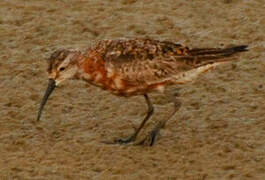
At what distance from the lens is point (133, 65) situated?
8727 mm

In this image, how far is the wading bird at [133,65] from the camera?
8.69 meters

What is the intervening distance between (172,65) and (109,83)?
830mm

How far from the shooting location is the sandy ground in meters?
8.51

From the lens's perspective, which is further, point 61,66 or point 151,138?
point 151,138

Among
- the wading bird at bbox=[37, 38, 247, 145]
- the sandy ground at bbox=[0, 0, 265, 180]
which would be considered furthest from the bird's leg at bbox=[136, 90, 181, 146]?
the sandy ground at bbox=[0, 0, 265, 180]

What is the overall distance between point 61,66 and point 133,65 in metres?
0.86

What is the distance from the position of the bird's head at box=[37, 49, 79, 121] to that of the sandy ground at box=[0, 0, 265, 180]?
84cm

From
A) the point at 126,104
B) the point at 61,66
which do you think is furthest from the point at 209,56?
the point at 61,66

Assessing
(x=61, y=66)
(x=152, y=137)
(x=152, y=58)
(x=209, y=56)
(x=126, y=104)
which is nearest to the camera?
(x=61, y=66)

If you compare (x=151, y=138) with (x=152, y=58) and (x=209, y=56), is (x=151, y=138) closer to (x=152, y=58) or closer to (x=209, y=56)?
(x=152, y=58)

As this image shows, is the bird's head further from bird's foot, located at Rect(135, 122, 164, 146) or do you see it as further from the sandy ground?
bird's foot, located at Rect(135, 122, 164, 146)

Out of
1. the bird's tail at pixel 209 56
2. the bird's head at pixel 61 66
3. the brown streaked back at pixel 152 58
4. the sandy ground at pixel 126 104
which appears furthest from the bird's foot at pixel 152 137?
the bird's head at pixel 61 66

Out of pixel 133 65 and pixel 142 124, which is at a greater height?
pixel 133 65

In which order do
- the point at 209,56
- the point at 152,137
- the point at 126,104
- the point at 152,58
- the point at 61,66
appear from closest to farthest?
the point at 61,66, the point at 152,58, the point at 152,137, the point at 209,56, the point at 126,104
